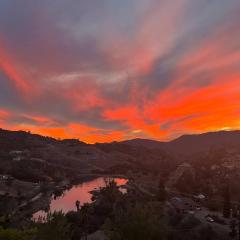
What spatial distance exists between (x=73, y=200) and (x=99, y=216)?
4330 centimetres

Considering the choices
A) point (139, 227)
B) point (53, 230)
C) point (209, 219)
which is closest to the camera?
point (139, 227)

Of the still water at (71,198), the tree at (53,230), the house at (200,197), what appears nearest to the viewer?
the tree at (53,230)

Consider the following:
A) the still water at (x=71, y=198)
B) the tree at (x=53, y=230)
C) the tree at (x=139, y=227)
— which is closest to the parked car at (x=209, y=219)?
the still water at (x=71, y=198)

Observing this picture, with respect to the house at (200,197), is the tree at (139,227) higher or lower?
lower

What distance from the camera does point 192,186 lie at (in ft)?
426

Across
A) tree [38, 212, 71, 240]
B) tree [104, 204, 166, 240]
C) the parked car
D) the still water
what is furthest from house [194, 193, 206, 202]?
tree [104, 204, 166, 240]

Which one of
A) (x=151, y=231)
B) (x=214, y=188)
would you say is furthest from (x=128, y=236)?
(x=214, y=188)

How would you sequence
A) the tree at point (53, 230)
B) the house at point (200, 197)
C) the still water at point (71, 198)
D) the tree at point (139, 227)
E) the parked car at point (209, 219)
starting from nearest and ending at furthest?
the tree at point (139, 227), the tree at point (53, 230), the parked car at point (209, 219), the house at point (200, 197), the still water at point (71, 198)

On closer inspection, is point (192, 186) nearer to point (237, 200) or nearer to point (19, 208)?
point (237, 200)

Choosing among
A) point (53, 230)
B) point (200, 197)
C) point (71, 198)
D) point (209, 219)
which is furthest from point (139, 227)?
point (71, 198)

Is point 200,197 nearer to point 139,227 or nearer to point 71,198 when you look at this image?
point 71,198

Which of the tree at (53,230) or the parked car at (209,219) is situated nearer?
the tree at (53,230)

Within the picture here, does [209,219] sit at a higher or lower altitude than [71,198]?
lower

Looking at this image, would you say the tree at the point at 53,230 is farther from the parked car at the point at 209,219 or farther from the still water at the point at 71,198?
the still water at the point at 71,198
